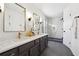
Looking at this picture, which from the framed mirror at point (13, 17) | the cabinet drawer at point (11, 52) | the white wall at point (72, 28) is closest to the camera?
the cabinet drawer at point (11, 52)

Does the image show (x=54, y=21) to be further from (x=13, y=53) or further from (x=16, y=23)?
(x=13, y=53)

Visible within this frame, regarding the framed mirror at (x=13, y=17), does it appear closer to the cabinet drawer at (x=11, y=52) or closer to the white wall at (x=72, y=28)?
the cabinet drawer at (x=11, y=52)

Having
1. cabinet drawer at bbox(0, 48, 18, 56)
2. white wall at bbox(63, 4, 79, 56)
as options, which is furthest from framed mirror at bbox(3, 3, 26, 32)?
white wall at bbox(63, 4, 79, 56)

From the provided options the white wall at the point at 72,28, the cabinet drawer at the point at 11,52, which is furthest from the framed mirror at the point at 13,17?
the white wall at the point at 72,28

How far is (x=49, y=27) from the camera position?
29.2 ft

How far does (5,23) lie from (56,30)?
688 cm

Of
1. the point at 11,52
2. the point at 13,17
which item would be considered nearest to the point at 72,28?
the point at 13,17

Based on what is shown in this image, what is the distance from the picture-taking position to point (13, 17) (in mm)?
2557

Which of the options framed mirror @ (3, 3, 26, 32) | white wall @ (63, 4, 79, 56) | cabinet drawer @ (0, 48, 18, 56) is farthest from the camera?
white wall @ (63, 4, 79, 56)

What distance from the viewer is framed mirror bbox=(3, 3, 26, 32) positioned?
2.26 metres

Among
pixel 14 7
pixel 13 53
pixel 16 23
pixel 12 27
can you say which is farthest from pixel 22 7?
pixel 13 53

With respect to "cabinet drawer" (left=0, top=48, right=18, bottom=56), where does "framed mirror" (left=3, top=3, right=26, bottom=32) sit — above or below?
above

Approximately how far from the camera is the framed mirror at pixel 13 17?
226 cm

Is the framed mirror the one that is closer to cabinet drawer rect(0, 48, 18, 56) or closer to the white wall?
cabinet drawer rect(0, 48, 18, 56)
